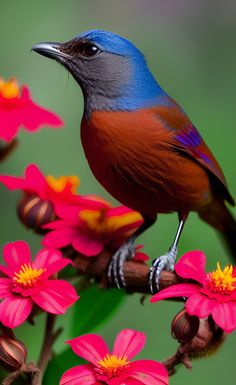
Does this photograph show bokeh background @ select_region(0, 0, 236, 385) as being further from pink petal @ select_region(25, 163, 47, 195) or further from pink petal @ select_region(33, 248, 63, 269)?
pink petal @ select_region(33, 248, 63, 269)

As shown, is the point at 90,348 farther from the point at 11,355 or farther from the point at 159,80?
the point at 159,80

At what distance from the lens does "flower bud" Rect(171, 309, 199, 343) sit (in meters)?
1.37

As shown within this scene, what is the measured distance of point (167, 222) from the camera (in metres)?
2.51

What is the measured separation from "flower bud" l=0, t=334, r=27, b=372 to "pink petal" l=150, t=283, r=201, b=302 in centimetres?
21

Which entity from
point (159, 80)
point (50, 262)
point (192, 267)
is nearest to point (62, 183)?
point (50, 262)

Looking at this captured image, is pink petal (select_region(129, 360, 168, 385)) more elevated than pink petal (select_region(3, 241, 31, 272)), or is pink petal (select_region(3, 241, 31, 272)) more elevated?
pink petal (select_region(3, 241, 31, 272))

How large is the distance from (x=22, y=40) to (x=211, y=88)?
2.49 ft

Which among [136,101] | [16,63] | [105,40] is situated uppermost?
[105,40]

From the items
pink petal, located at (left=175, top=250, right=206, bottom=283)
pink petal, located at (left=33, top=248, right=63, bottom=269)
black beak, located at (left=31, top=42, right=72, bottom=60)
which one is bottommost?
pink petal, located at (left=175, top=250, right=206, bottom=283)

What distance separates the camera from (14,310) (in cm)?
137

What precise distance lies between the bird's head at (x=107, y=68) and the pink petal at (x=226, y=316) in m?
0.67

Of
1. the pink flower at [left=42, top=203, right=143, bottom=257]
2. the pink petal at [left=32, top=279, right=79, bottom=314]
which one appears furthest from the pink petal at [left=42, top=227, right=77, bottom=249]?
the pink petal at [left=32, top=279, right=79, bottom=314]

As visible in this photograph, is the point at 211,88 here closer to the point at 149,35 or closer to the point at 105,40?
the point at 149,35

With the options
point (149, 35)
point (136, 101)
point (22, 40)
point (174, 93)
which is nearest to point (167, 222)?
point (136, 101)
